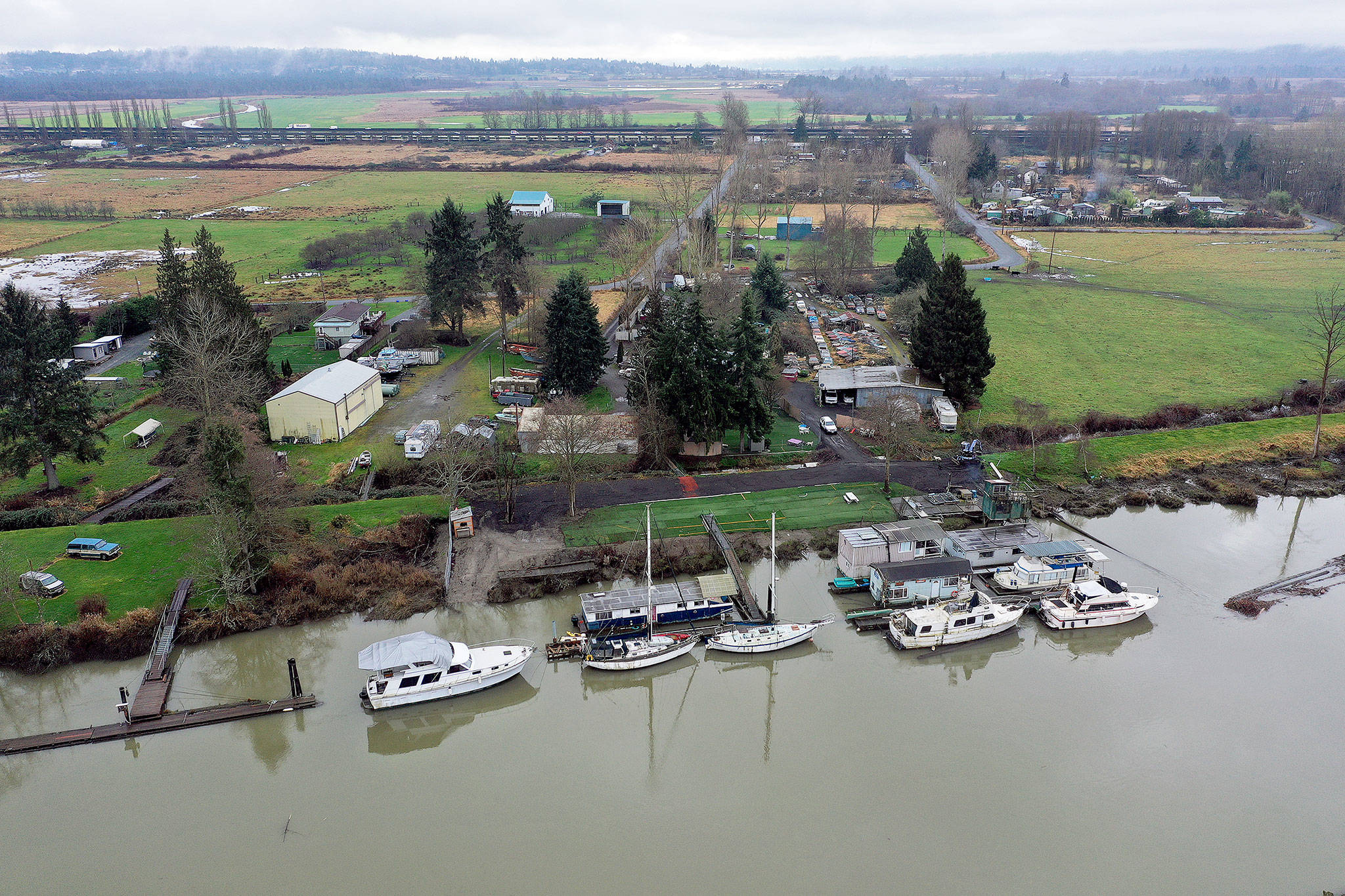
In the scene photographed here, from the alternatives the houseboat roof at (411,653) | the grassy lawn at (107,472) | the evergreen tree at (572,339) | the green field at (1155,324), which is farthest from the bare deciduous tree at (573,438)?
the green field at (1155,324)

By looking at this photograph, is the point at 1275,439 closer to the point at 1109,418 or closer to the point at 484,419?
the point at 1109,418

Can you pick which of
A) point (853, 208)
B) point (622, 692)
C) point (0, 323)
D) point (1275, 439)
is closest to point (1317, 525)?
point (1275, 439)

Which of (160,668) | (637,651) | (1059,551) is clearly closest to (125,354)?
(160,668)

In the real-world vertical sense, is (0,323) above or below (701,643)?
above

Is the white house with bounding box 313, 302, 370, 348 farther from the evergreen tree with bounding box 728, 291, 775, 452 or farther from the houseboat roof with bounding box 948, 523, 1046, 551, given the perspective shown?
the houseboat roof with bounding box 948, 523, 1046, 551

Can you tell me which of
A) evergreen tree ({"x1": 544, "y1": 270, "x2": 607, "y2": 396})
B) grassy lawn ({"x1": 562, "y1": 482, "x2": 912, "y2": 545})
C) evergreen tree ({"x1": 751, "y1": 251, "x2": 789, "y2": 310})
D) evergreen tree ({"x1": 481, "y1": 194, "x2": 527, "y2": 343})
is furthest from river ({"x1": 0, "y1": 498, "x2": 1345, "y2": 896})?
evergreen tree ({"x1": 751, "y1": 251, "x2": 789, "y2": 310})

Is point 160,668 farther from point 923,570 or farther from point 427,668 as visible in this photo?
point 923,570

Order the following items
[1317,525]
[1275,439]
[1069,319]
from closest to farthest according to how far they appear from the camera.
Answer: [1317,525]
[1275,439]
[1069,319]
